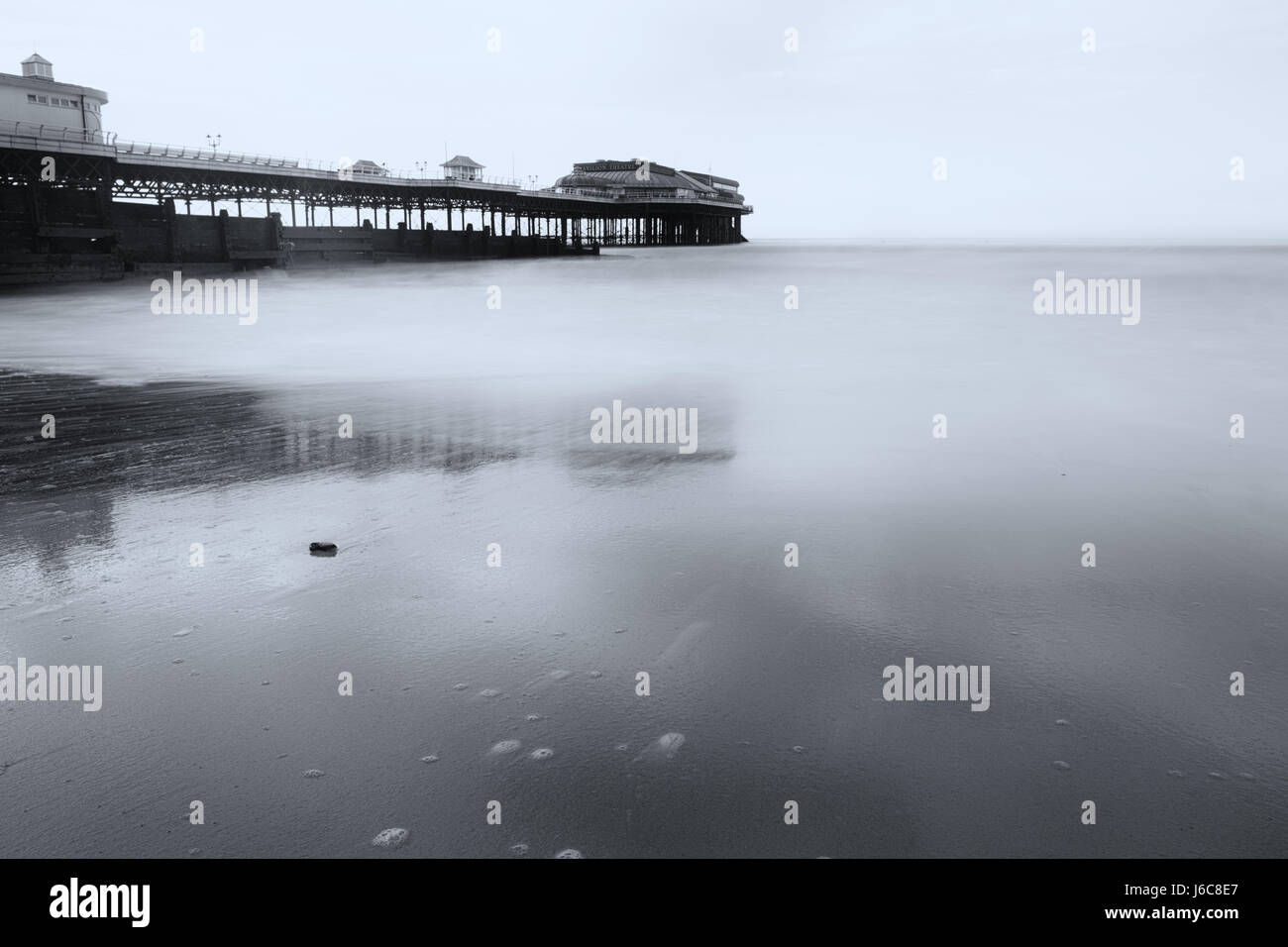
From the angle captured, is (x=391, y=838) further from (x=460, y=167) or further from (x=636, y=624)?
(x=460, y=167)

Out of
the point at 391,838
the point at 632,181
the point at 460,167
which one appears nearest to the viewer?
A: the point at 391,838

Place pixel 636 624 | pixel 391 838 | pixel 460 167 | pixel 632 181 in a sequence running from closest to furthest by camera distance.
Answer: pixel 391 838 → pixel 636 624 → pixel 460 167 → pixel 632 181

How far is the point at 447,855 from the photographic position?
385 cm

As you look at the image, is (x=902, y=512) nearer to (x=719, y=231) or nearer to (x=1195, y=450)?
(x=1195, y=450)

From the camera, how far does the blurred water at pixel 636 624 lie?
4141mm

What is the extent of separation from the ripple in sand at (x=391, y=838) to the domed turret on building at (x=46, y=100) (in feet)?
256

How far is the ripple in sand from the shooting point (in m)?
3.90

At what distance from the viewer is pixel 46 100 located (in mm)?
69938

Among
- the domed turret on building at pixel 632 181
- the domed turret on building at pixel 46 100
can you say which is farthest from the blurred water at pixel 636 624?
the domed turret on building at pixel 632 181

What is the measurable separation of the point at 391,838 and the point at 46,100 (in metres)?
82.5

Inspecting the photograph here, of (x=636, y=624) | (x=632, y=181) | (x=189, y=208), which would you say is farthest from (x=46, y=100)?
(x=632, y=181)

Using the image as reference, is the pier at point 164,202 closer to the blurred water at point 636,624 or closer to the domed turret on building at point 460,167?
the domed turret on building at point 460,167
